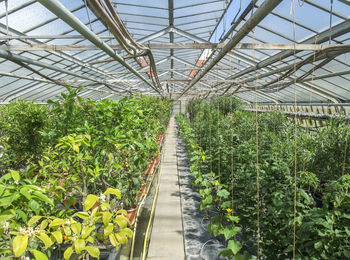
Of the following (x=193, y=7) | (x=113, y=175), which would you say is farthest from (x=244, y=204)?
(x=193, y=7)

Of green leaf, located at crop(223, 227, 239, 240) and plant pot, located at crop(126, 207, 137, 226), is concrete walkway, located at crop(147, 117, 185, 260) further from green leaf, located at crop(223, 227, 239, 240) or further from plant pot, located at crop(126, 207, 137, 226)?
green leaf, located at crop(223, 227, 239, 240)

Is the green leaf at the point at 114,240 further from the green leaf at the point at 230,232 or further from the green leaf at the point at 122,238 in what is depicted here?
the green leaf at the point at 230,232

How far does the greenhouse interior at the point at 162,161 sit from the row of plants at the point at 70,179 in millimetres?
12

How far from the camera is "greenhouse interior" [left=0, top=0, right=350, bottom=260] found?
3.90 feet

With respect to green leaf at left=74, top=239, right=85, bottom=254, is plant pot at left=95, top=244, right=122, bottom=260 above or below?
below

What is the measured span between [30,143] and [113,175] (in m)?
1.41

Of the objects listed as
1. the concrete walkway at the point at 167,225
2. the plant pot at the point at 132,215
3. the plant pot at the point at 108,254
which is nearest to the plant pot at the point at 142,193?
the concrete walkway at the point at 167,225

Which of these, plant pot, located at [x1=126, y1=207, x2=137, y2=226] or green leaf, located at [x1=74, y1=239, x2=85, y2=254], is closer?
green leaf, located at [x1=74, y1=239, x2=85, y2=254]

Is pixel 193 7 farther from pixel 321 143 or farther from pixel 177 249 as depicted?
pixel 177 249

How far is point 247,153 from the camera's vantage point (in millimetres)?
2609

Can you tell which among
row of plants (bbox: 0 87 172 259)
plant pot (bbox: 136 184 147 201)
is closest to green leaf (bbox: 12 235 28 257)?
row of plants (bbox: 0 87 172 259)

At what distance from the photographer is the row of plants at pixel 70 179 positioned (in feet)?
2.71

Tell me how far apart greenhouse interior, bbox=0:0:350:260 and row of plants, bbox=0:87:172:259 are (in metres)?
0.01

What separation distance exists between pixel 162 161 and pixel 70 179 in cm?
427
